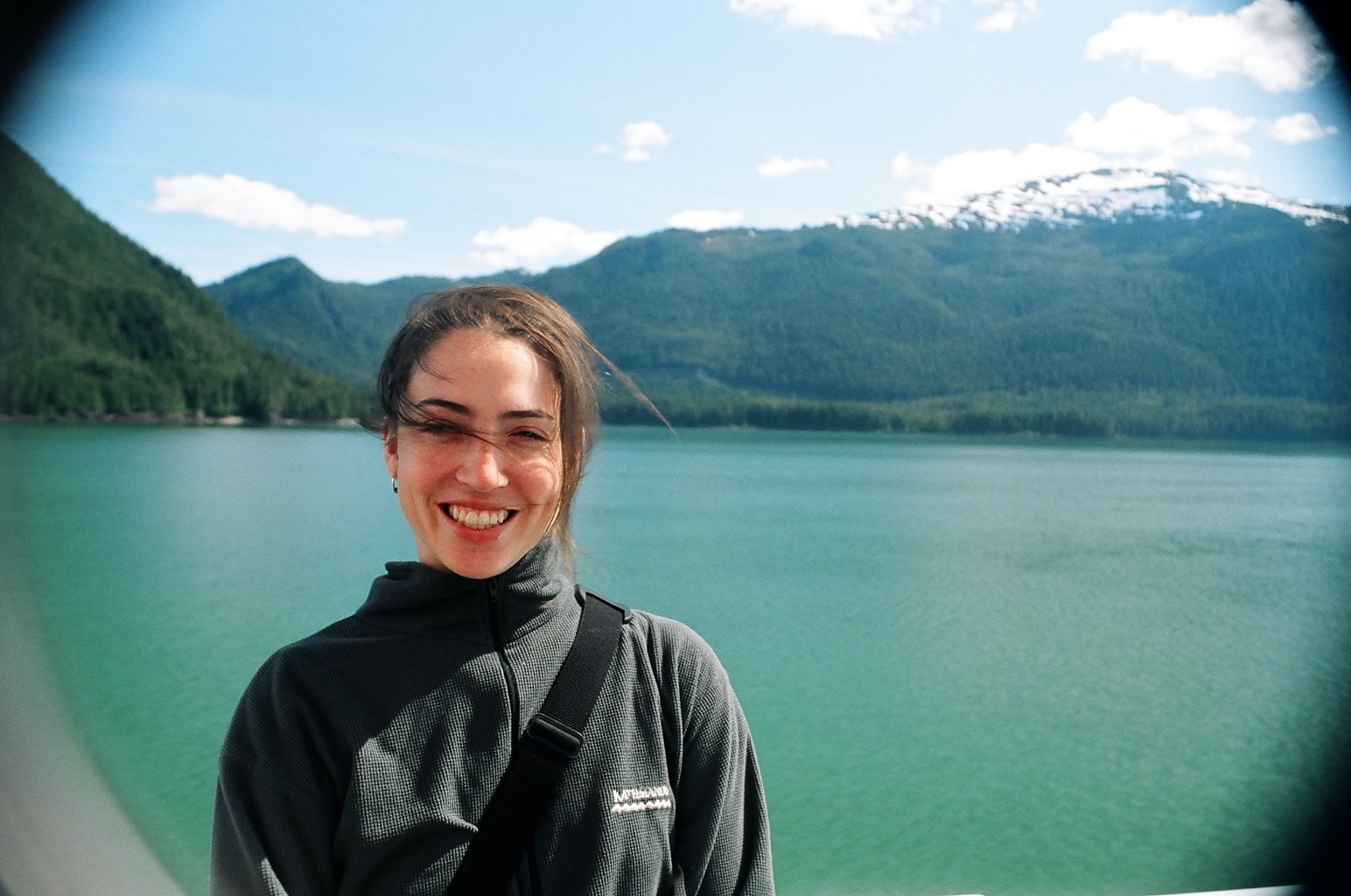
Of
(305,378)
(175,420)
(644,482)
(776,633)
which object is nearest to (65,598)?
(776,633)

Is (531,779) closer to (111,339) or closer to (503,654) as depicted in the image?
(503,654)

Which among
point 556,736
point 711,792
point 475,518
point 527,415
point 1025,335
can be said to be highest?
point 1025,335

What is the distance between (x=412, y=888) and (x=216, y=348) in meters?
104

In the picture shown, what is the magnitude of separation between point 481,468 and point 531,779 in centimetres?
43

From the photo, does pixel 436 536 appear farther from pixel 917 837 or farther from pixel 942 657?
pixel 942 657

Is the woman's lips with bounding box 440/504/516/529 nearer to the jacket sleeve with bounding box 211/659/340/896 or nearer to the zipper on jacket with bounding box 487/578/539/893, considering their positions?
the zipper on jacket with bounding box 487/578/539/893

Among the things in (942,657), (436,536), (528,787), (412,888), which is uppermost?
(436,536)

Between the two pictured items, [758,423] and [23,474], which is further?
[758,423]

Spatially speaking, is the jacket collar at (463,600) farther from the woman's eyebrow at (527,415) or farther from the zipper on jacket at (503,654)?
the woman's eyebrow at (527,415)

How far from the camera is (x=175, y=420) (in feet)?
253

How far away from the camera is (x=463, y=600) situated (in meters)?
1.51

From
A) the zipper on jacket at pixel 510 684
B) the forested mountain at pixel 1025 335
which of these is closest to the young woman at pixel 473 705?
the zipper on jacket at pixel 510 684

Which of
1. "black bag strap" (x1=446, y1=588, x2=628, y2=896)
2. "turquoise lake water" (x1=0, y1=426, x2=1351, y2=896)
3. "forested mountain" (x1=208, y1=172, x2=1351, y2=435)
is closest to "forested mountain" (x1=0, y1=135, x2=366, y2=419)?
"turquoise lake water" (x1=0, y1=426, x2=1351, y2=896)

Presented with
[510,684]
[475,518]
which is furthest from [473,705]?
[475,518]
